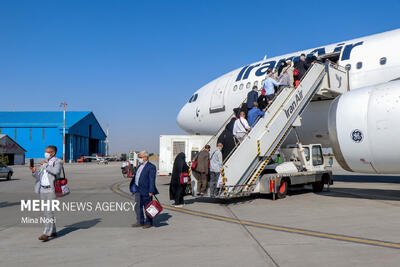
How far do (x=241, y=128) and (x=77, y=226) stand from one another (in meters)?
5.79

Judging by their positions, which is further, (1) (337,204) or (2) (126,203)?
(2) (126,203)

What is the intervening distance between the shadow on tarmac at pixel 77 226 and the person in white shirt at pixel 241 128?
5085 millimetres

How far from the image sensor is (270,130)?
11.2 metres

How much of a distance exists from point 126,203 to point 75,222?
3.15m

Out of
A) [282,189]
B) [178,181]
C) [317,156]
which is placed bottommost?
[282,189]

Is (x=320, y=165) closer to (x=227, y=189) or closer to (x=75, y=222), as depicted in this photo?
(x=227, y=189)

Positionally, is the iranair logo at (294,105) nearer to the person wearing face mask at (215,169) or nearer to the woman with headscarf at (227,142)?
the woman with headscarf at (227,142)

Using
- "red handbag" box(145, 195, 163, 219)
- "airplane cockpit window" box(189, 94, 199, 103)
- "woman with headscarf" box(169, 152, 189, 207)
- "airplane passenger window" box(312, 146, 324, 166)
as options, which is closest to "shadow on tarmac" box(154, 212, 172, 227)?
"red handbag" box(145, 195, 163, 219)

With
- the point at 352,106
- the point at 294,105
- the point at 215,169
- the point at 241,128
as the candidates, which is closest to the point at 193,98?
the point at 294,105

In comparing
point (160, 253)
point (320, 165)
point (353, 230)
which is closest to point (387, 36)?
point (320, 165)

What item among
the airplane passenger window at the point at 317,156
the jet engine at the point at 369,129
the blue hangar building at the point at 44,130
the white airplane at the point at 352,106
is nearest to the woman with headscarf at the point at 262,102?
the white airplane at the point at 352,106

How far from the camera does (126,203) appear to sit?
36.4ft

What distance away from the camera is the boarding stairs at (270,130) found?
33.7ft

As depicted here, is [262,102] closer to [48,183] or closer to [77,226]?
[77,226]
